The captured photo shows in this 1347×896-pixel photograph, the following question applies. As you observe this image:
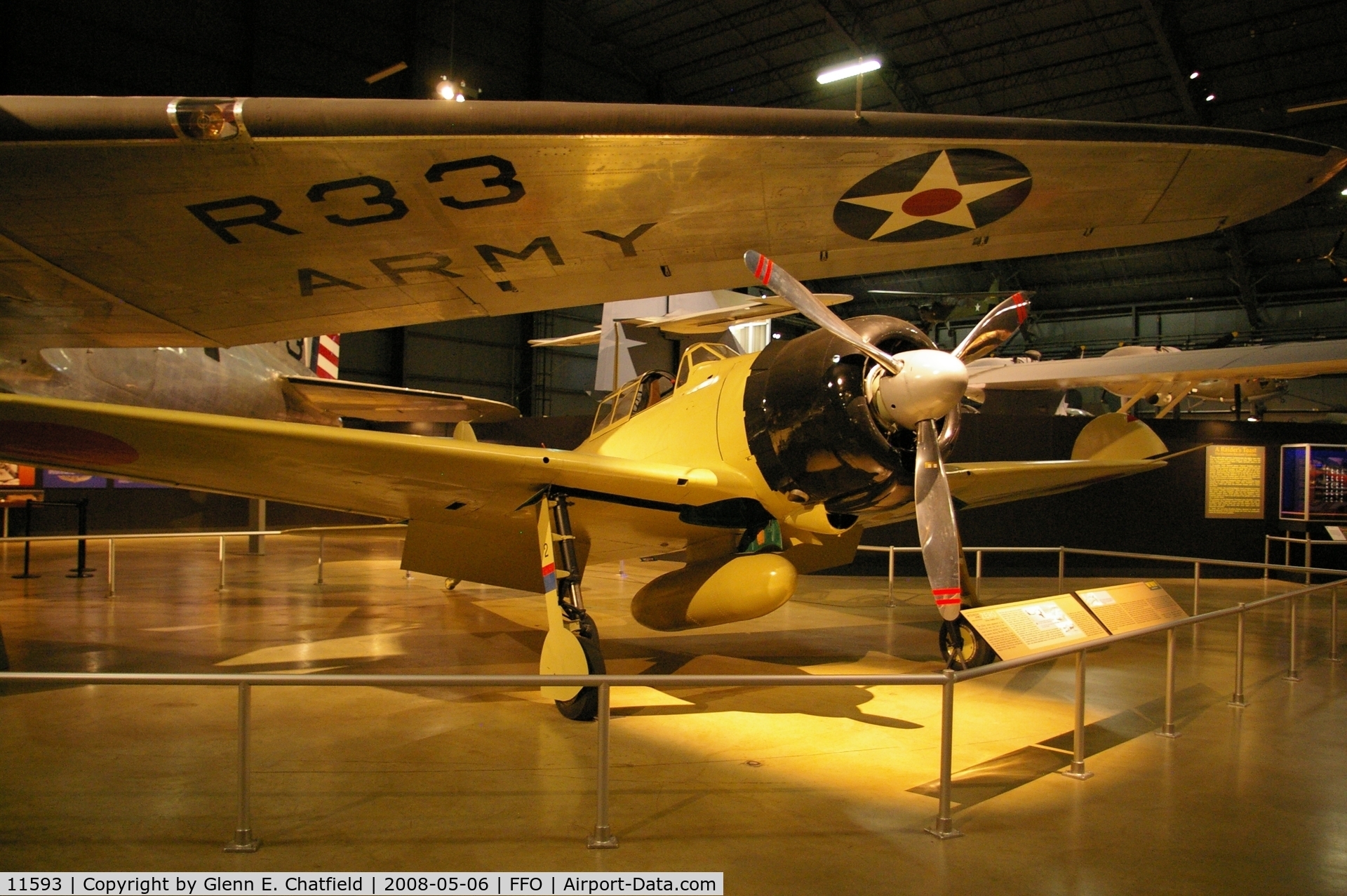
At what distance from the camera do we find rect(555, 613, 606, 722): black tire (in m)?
4.24

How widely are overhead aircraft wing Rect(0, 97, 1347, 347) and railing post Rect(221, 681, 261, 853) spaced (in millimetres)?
2022

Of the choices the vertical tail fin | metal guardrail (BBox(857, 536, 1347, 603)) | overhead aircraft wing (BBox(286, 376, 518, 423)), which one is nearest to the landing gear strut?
metal guardrail (BBox(857, 536, 1347, 603))

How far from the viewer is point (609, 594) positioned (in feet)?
32.9

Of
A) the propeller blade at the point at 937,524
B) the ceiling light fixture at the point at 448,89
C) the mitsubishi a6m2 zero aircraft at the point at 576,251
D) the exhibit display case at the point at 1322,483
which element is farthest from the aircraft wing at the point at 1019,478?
the ceiling light fixture at the point at 448,89

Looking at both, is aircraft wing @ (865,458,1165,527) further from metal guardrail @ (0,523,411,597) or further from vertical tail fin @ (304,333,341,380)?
vertical tail fin @ (304,333,341,380)

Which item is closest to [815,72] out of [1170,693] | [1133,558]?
[1133,558]

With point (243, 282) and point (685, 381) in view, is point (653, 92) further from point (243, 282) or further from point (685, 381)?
point (243, 282)

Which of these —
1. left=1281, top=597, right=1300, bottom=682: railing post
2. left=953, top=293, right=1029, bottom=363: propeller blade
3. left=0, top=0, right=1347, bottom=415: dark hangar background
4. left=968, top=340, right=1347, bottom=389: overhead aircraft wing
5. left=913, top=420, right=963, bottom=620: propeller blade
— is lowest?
left=1281, top=597, right=1300, bottom=682: railing post

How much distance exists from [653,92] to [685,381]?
64.4 ft

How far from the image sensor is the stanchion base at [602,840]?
2.67 metres

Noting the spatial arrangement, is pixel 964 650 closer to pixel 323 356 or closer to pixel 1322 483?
pixel 1322 483

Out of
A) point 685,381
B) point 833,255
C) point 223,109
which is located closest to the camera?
point 223,109

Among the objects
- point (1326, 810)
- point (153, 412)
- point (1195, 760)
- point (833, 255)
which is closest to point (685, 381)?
point (833, 255)

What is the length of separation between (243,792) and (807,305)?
3279 mm
